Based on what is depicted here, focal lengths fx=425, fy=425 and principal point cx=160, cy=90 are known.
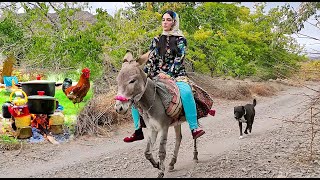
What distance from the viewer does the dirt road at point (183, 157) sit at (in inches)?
269

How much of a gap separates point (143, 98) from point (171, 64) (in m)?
1.13

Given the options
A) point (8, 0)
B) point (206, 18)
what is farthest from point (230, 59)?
point (8, 0)

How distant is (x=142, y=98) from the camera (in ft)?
20.3

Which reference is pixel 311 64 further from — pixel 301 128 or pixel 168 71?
pixel 301 128

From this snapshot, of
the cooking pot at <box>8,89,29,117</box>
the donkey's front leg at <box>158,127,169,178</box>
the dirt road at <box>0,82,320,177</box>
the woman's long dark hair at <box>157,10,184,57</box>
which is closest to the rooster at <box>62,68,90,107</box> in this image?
the dirt road at <box>0,82,320,177</box>

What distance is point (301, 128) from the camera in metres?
11.0

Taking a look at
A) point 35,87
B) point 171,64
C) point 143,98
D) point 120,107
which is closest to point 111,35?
point 35,87

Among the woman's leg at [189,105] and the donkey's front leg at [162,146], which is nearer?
the donkey's front leg at [162,146]

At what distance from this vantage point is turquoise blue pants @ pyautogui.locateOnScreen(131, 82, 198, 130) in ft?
22.2

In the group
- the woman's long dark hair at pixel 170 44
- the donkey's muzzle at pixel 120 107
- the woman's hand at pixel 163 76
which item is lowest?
the donkey's muzzle at pixel 120 107

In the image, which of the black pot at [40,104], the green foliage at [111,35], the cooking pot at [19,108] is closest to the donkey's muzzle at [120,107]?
the black pot at [40,104]

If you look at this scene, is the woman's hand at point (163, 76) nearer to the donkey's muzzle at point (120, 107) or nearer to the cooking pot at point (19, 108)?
the donkey's muzzle at point (120, 107)

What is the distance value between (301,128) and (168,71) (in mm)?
5394

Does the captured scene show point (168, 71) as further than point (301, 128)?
No
